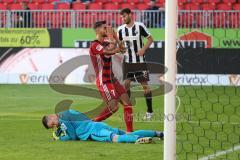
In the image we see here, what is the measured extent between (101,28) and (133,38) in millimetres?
3494

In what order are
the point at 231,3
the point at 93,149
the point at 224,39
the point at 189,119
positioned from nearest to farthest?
the point at 93,149, the point at 189,119, the point at 224,39, the point at 231,3

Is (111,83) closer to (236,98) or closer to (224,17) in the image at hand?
(236,98)

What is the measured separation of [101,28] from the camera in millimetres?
12531

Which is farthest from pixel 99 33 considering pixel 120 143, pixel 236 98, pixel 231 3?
pixel 231 3

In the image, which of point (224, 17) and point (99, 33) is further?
point (224, 17)

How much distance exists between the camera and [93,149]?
1116 centimetres

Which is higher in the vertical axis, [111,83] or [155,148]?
[111,83]

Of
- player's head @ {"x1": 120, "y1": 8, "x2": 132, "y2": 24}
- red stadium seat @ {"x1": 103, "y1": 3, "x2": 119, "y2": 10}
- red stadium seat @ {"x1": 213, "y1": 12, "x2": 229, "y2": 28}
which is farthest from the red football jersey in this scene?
red stadium seat @ {"x1": 103, "y1": 3, "x2": 119, "y2": 10}

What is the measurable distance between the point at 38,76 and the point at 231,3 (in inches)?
285

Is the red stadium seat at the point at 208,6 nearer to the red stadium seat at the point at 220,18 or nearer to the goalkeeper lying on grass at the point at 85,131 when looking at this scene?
the red stadium seat at the point at 220,18

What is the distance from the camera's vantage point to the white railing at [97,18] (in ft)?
81.8

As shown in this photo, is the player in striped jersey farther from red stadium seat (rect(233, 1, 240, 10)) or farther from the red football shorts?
red stadium seat (rect(233, 1, 240, 10))

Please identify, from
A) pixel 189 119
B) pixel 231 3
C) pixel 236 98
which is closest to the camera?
pixel 189 119

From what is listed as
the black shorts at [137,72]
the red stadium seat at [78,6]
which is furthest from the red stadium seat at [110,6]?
the black shorts at [137,72]
